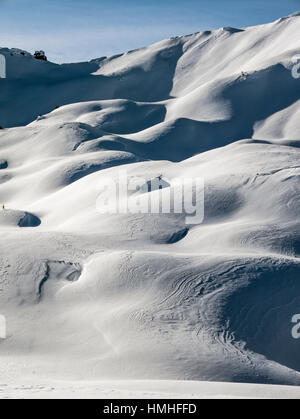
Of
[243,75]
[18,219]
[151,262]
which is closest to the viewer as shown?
[151,262]

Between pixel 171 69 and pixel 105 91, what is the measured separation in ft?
14.9

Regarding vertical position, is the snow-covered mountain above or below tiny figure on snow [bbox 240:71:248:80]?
below

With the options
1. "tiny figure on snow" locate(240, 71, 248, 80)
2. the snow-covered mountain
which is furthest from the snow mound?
"tiny figure on snow" locate(240, 71, 248, 80)

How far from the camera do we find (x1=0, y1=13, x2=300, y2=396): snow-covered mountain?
7.80m

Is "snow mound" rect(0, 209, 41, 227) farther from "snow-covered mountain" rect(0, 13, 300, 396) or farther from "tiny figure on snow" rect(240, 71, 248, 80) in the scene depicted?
"tiny figure on snow" rect(240, 71, 248, 80)

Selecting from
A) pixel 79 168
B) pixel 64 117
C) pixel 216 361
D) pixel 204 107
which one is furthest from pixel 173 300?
pixel 64 117

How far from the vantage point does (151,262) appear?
388 inches

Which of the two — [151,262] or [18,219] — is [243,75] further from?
[151,262]

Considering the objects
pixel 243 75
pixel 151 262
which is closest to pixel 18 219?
pixel 151 262

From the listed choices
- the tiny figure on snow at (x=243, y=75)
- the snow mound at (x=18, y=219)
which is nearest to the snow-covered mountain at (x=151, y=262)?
the snow mound at (x=18, y=219)

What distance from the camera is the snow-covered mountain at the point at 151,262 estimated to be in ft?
25.6

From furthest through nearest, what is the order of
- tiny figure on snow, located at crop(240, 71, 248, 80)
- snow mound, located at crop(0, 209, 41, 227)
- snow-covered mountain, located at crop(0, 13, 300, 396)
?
1. tiny figure on snow, located at crop(240, 71, 248, 80)
2. snow mound, located at crop(0, 209, 41, 227)
3. snow-covered mountain, located at crop(0, 13, 300, 396)

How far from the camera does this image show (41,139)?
2336 centimetres
